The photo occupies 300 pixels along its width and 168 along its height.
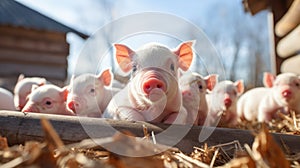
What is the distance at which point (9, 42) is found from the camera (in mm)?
7754

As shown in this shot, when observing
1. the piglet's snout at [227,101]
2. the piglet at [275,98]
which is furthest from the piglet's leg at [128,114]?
the piglet at [275,98]

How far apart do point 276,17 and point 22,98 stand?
3.12 meters

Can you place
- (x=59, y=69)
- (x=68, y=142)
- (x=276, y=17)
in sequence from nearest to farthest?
(x=68, y=142)
(x=276, y=17)
(x=59, y=69)

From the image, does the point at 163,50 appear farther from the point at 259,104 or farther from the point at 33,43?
the point at 33,43

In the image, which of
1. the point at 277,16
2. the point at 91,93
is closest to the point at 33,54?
the point at 277,16

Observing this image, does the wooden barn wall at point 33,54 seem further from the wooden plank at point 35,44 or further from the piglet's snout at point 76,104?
the piglet's snout at point 76,104

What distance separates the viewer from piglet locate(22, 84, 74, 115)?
2129 mm

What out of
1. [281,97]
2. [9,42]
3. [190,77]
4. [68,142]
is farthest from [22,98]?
[9,42]

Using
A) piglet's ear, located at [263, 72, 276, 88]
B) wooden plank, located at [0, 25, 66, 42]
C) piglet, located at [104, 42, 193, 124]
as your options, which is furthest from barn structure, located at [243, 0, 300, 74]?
wooden plank, located at [0, 25, 66, 42]

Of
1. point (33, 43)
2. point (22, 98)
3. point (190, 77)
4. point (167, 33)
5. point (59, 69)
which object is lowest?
point (22, 98)

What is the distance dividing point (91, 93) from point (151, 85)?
827 millimetres

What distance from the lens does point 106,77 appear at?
2309 millimetres

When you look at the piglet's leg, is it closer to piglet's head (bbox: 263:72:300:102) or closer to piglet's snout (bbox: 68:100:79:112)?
piglet's snout (bbox: 68:100:79:112)

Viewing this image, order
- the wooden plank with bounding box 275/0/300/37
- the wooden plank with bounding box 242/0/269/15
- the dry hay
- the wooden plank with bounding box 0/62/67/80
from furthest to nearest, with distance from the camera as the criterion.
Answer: the wooden plank with bounding box 0/62/67/80
the wooden plank with bounding box 242/0/269/15
the wooden plank with bounding box 275/0/300/37
the dry hay
